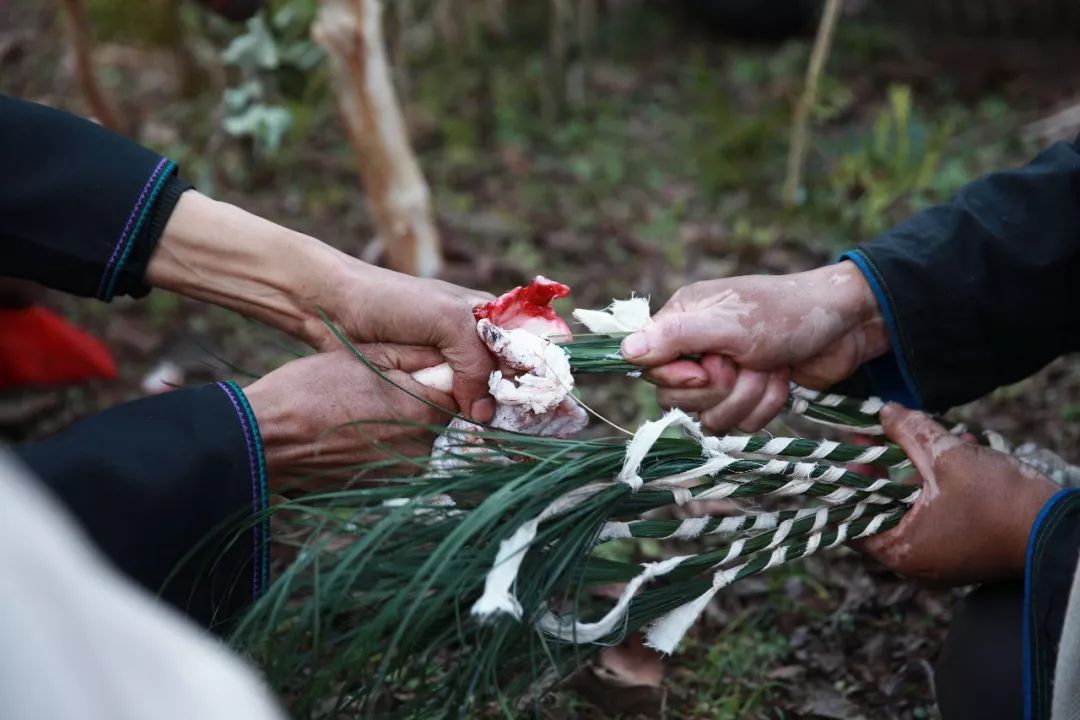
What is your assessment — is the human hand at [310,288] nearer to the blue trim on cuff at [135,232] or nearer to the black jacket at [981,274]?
the blue trim on cuff at [135,232]

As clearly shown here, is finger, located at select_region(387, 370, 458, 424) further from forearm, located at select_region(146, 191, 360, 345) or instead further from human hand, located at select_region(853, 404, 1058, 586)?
human hand, located at select_region(853, 404, 1058, 586)

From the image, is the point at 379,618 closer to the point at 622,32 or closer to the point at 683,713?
the point at 683,713

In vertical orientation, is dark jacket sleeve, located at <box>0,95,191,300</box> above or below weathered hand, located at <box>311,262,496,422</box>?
above

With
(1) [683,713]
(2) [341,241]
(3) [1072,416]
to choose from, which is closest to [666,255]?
(2) [341,241]

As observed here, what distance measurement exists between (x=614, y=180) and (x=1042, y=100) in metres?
1.90

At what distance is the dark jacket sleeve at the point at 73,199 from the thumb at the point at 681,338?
2.72 ft

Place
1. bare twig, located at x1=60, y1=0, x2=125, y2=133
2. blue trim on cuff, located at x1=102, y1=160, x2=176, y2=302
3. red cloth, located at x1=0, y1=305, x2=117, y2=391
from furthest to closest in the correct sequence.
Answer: bare twig, located at x1=60, y1=0, x2=125, y2=133 → red cloth, located at x1=0, y1=305, x2=117, y2=391 → blue trim on cuff, located at x1=102, y1=160, x2=176, y2=302

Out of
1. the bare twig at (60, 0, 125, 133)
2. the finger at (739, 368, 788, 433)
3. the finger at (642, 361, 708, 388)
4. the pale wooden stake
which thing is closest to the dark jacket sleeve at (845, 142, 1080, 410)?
the finger at (739, 368, 788, 433)

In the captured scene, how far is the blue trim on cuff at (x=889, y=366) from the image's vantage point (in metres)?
1.87

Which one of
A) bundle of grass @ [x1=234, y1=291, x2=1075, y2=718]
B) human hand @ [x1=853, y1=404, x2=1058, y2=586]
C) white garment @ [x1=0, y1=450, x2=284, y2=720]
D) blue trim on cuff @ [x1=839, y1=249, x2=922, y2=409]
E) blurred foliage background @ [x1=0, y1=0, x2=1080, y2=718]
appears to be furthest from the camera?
blurred foliage background @ [x1=0, y1=0, x2=1080, y2=718]

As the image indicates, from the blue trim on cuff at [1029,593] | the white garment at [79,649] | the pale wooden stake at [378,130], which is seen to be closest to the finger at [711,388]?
the blue trim on cuff at [1029,593]

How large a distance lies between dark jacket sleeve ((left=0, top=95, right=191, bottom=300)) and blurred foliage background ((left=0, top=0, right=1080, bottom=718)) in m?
0.54

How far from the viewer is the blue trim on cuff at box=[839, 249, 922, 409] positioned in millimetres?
1874

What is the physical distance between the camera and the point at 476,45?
4836 millimetres
